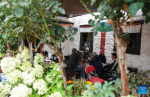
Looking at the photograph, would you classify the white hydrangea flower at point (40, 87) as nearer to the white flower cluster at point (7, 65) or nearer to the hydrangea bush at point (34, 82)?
the hydrangea bush at point (34, 82)

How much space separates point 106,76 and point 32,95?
3247 millimetres

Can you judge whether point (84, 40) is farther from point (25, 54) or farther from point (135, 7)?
point (135, 7)

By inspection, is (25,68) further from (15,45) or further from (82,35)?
(82,35)

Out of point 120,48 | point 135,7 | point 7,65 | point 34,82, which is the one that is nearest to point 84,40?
point 7,65

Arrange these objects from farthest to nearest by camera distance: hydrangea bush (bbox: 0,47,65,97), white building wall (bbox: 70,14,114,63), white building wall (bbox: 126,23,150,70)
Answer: white building wall (bbox: 70,14,114,63) < white building wall (bbox: 126,23,150,70) < hydrangea bush (bbox: 0,47,65,97)

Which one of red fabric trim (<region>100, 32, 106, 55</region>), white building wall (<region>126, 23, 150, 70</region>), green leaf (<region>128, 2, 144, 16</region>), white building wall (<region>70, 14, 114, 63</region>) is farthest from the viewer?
red fabric trim (<region>100, 32, 106, 55</region>)

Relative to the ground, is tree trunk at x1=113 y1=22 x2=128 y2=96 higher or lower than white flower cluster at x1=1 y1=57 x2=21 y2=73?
higher

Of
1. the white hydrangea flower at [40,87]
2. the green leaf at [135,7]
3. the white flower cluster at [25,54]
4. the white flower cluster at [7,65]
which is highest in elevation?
the green leaf at [135,7]

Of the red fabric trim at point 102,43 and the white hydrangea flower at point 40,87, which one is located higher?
the red fabric trim at point 102,43

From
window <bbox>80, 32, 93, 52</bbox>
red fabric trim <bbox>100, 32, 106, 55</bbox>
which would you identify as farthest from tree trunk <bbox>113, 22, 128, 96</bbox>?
window <bbox>80, 32, 93, 52</bbox>

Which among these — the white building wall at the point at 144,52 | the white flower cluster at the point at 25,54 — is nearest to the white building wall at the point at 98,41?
the white building wall at the point at 144,52

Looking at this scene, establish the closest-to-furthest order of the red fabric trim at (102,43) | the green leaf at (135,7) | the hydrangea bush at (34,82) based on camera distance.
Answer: the green leaf at (135,7)
the hydrangea bush at (34,82)
the red fabric trim at (102,43)

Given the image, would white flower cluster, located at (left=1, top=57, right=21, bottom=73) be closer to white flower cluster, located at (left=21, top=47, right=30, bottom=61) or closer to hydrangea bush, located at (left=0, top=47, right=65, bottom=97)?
hydrangea bush, located at (left=0, top=47, right=65, bottom=97)

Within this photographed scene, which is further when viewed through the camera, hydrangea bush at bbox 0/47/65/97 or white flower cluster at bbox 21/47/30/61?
white flower cluster at bbox 21/47/30/61
